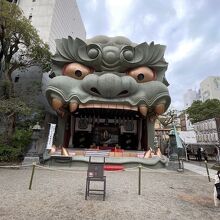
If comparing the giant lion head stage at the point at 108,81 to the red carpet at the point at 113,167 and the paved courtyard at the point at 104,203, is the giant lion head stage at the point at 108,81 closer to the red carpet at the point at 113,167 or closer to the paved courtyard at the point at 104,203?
the red carpet at the point at 113,167

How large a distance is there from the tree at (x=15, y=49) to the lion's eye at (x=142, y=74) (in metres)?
8.52

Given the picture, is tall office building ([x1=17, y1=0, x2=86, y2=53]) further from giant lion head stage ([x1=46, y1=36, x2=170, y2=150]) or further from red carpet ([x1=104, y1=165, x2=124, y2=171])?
red carpet ([x1=104, y1=165, x2=124, y2=171])

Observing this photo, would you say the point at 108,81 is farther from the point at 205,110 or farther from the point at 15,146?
the point at 205,110

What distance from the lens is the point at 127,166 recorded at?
1465 centimetres

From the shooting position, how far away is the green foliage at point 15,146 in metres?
15.3

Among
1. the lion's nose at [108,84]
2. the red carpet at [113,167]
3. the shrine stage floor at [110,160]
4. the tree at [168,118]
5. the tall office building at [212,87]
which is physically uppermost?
the tall office building at [212,87]

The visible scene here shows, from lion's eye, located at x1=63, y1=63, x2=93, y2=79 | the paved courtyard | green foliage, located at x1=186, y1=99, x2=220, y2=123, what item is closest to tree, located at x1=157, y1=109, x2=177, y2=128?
green foliage, located at x1=186, y1=99, x2=220, y2=123

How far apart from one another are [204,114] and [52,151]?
99.1 ft

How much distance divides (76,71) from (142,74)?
5.49 meters

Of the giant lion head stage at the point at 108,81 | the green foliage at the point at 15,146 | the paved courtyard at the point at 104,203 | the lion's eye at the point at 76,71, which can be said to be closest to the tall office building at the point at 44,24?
the green foliage at the point at 15,146

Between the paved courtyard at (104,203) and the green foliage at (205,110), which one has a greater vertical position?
the green foliage at (205,110)

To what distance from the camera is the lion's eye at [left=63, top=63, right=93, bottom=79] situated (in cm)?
1691

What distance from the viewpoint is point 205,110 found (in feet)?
121

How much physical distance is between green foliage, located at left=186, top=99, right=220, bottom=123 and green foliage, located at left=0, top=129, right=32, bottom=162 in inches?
1185
